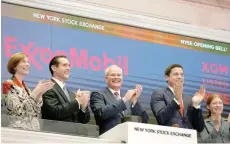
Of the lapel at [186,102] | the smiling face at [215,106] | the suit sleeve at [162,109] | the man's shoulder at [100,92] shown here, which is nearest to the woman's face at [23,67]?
the man's shoulder at [100,92]

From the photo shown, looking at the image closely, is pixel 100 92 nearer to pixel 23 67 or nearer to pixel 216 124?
pixel 23 67

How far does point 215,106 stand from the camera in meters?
10.3

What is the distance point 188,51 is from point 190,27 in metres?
0.38

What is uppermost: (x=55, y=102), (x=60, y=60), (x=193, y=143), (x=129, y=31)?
(x=129, y=31)

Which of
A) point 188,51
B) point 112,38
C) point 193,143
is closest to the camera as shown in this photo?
point 193,143

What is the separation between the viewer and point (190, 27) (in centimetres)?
1059

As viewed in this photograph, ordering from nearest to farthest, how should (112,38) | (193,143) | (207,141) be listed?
(193,143)
(207,141)
(112,38)

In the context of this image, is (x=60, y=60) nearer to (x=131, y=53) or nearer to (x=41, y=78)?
(x=41, y=78)

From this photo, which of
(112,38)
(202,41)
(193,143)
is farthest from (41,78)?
(202,41)

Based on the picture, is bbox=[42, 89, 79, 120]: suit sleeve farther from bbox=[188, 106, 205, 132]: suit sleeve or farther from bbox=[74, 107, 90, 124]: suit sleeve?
bbox=[188, 106, 205, 132]: suit sleeve

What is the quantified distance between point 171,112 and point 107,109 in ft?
3.47

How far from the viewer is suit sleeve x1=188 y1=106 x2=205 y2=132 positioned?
32.0ft

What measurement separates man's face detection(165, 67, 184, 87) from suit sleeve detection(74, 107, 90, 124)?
4.99 ft

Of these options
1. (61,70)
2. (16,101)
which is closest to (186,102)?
(61,70)
